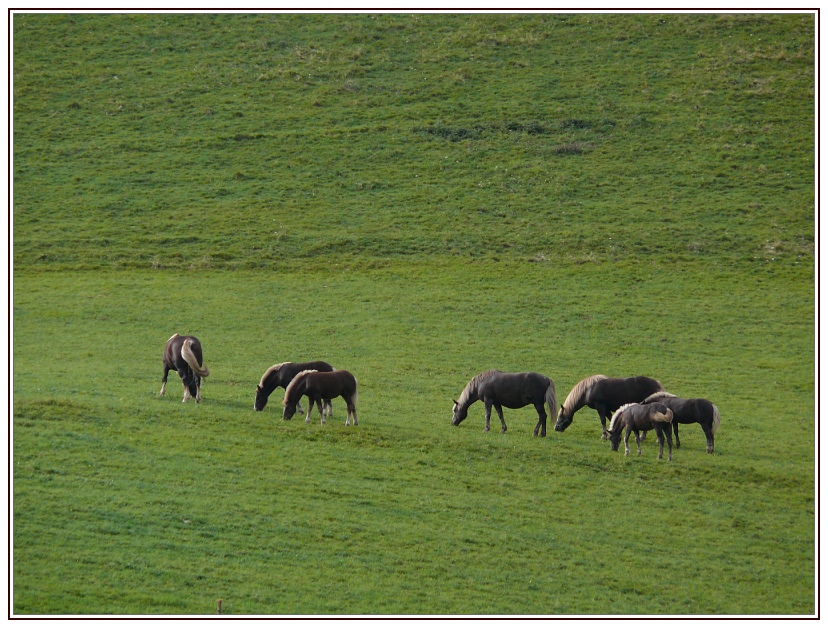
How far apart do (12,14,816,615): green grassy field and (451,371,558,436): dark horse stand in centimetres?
90

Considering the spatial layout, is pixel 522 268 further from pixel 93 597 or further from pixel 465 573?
pixel 93 597

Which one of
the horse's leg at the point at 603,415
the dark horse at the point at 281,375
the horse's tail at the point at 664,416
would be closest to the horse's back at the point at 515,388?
the horse's leg at the point at 603,415

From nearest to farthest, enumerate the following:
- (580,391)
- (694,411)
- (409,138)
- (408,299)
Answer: (694,411) → (580,391) → (408,299) → (409,138)

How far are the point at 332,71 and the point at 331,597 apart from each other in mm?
49446

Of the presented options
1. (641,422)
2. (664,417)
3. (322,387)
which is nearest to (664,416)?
(664,417)

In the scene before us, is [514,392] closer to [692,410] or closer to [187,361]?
[692,410]

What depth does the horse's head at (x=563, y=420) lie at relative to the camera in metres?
24.1

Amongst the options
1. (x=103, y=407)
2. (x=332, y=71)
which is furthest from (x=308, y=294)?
(x=332, y=71)

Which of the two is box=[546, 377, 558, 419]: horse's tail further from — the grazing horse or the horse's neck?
the horse's neck

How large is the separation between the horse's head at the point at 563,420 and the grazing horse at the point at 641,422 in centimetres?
162

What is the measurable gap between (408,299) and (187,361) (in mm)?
15005

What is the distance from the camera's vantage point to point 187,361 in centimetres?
2478

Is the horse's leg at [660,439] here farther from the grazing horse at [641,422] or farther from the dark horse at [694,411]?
the dark horse at [694,411]

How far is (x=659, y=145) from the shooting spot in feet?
175
